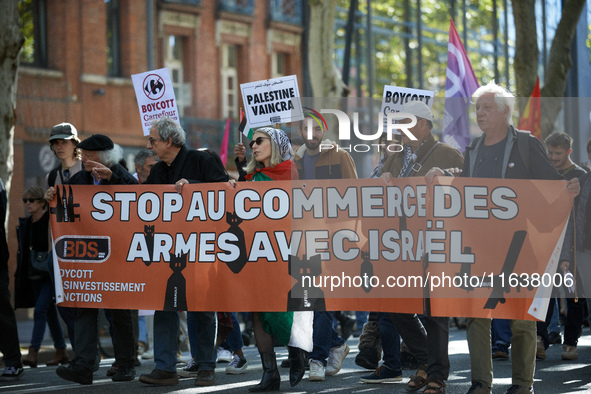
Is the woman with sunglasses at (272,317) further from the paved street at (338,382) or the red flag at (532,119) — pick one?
the red flag at (532,119)

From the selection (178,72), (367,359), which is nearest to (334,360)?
(367,359)

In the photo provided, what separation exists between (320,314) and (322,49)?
10.5m

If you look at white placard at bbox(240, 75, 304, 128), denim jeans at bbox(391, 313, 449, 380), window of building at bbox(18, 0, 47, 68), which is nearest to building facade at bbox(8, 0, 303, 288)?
window of building at bbox(18, 0, 47, 68)

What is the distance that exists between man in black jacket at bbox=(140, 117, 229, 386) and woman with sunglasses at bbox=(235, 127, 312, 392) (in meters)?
0.42

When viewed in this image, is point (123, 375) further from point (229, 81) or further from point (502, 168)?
point (229, 81)

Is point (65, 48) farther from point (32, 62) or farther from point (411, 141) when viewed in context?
point (411, 141)

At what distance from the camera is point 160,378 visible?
8047mm

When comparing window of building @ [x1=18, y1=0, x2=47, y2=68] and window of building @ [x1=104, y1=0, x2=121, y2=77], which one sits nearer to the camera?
A: window of building @ [x1=18, y1=0, x2=47, y2=68]

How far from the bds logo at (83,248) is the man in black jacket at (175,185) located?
612 mm

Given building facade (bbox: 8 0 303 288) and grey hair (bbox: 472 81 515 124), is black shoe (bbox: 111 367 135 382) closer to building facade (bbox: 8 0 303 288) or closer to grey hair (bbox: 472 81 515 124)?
grey hair (bbox: 472 81 515 124)

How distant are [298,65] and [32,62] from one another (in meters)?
10.3

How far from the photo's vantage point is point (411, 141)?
783 cm

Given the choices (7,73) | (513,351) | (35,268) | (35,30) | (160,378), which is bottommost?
(160,378)

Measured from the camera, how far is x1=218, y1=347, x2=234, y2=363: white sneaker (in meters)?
9.96
